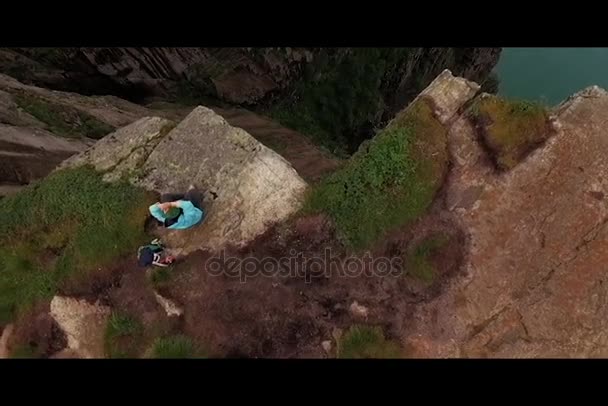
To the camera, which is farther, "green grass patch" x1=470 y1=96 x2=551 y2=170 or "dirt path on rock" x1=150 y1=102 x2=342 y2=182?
"dirt path on rock" x1=150 y1=102 x2=342 y2=182

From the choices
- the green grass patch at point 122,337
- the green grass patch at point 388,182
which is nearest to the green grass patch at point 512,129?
the green grass patch at point 388,182

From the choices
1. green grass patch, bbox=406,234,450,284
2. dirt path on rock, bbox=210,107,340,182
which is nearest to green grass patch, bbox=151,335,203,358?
green grass patch, bbox=406,234,450,284

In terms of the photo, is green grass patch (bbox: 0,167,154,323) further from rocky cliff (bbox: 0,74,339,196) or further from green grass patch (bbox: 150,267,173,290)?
rocky cliff (bbox: 0,74,339,196)

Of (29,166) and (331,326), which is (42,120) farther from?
(331,326)

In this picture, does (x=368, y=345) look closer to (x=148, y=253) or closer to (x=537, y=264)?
(x=537, y=264)

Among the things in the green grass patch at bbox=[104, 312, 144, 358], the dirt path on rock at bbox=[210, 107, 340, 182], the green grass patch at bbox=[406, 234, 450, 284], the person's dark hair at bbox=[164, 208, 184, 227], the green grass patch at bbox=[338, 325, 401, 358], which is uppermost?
the dirt path on rock at bbox=[210, 107, 340, 182]

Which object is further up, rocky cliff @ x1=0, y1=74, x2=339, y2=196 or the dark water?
the dark water

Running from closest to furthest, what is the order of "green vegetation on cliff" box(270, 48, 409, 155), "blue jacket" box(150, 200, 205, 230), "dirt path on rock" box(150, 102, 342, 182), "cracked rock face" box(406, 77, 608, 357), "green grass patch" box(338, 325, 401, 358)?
"cracked rock face" box(406, 77, 608, 357)
"green grass patch" box(338, 325, 401, 358)
"blue jacket" box(150, 200, 205, 230)
"dirt path on rock" box(150, 102, 342, 182)
"green vegetation on cliff" box(270, 48, 409, 155)

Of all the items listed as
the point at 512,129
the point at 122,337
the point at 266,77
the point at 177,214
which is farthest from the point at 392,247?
the point at 266,77
